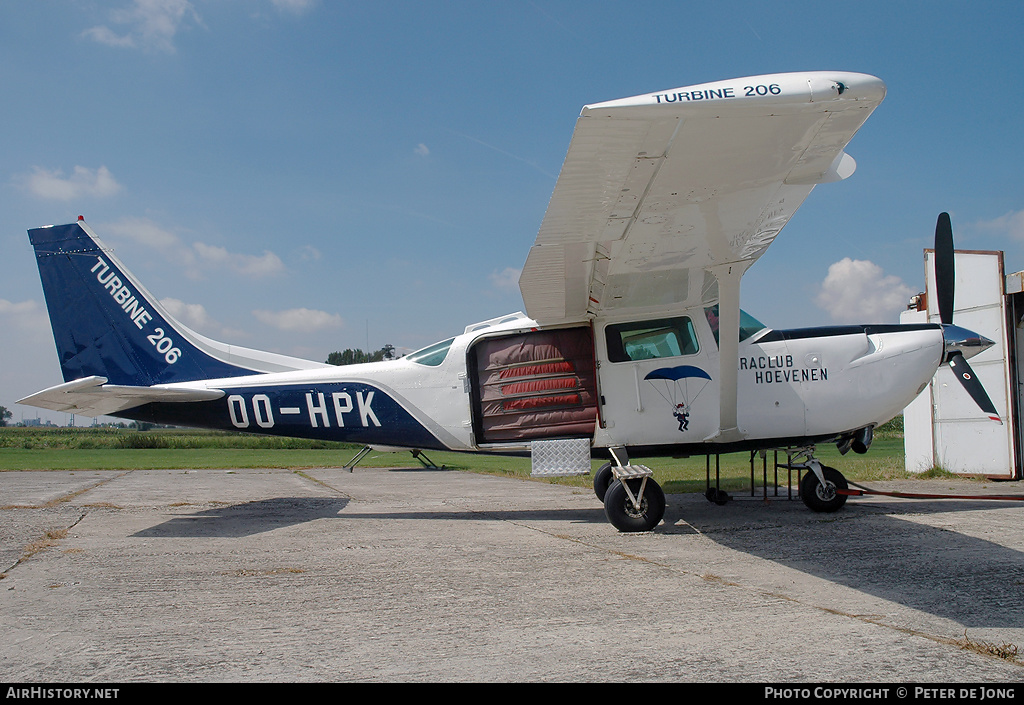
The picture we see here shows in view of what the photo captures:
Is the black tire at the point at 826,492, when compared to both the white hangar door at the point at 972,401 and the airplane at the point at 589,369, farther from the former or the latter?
the white hangar door at the point at 972,401

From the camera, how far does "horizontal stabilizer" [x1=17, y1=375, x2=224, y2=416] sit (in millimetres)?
7316

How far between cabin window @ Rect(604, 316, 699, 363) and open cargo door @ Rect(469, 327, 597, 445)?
28 cm

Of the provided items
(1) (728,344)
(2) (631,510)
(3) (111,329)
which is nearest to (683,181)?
(1) (728,344)

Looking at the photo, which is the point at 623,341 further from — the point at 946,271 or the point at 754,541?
the point at 946,271

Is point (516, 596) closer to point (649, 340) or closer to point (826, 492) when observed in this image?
point (649, 340)

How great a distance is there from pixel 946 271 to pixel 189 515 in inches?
415

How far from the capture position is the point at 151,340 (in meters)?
8.62

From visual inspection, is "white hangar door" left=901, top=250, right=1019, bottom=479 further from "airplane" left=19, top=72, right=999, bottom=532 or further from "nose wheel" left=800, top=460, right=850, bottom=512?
"nose wheel" left=800, top=460, right=850, bottom=512

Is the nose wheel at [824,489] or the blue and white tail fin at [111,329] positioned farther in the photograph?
the blue and white tail fin at [111,329]

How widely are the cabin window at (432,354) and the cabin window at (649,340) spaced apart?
2.06 metres

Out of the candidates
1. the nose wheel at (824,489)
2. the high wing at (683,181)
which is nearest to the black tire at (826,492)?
the nose wheel at (824,489)

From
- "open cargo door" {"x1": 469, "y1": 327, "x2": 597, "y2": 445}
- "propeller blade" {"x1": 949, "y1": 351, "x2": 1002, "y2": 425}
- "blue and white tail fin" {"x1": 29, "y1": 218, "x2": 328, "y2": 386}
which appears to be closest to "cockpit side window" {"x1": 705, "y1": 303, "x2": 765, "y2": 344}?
"open cargo door" {"x1": 469, "y1": 327, "x2": 597, "y2": 445}

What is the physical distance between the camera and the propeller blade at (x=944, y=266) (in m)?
8.50

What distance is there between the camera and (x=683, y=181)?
15.1ft
